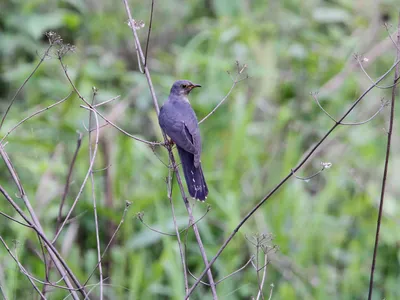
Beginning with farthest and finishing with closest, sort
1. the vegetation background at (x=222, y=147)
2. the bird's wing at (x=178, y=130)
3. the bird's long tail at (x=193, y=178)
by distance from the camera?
the vegetation background at (x=222, y=147), the bird's wing at (x=178, y=130), the bird's long tail at (x=193, y=178)

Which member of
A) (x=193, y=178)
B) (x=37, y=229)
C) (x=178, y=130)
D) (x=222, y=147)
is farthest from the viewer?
(x=222, y=147)

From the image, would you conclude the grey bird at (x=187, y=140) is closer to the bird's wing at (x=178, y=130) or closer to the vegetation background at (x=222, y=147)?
the bird's wing at (x=178, y=130)

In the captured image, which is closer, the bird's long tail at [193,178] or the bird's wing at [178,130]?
the bird's long tail at [193,178]

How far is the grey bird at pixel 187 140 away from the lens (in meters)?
3.54

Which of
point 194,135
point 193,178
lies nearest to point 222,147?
point 194,135

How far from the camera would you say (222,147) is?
525 cm

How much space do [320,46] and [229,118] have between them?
1.56 meters

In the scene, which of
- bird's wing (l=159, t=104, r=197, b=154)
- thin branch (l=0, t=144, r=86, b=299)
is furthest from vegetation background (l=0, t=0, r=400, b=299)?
thin branch (l=0, t=144, r=86, b=299)

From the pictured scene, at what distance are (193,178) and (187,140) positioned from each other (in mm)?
230

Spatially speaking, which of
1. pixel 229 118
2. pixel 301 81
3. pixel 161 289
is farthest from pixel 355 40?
pixel 161 289

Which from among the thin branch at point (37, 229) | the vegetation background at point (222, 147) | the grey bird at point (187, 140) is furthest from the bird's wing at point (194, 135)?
the thin branch at point (37, 229)

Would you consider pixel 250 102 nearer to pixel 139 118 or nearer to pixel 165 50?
pixel 139 118

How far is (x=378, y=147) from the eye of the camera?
220 inches

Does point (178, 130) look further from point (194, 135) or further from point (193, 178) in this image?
point (193, 178)
